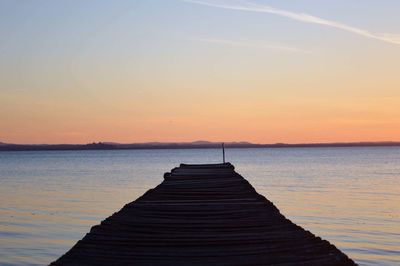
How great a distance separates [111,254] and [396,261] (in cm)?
1139

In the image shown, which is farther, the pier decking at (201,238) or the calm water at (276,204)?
the calm water at (276,204)

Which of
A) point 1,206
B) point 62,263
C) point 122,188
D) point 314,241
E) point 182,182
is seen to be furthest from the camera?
point 122,188

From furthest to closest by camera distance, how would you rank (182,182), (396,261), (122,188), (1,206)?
(122,188)
(1,206)
(182,182)
(396,261)

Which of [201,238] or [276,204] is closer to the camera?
[201,238]

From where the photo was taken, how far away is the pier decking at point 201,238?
21.8ft

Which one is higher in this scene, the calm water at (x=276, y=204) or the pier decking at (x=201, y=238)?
the pier decking at (x=201, y=238)

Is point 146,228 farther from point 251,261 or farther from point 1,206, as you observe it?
point 1,206

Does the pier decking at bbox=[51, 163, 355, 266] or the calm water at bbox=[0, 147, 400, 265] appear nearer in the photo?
the pier decking at bbox=[51, 163, 355, 266]

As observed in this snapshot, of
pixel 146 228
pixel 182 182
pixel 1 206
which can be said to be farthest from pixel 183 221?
pixel 1 206

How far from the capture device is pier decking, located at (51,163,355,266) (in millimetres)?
6637

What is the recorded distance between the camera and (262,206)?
11.5 m

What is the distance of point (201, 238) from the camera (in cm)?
806

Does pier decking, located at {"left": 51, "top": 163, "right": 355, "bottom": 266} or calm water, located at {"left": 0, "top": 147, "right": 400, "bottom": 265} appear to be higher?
pier decking, located at {"left": 51, "top": 163, "right": 355, "bottom": 266}

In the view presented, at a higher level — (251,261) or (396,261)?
(251,261)
